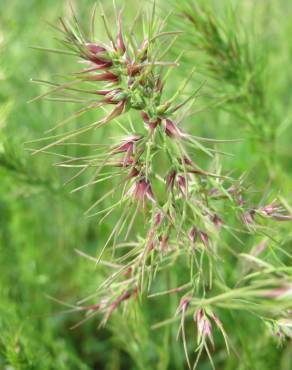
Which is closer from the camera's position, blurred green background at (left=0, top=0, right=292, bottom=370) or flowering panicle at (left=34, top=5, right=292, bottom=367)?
flowering panicle at (left=34, top=5, right=292, bottom=367)

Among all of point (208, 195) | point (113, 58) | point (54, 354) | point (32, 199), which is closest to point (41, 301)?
point (54, 354)

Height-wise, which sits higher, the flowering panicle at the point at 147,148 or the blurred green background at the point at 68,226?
the flowering panicle at the point at 147,148

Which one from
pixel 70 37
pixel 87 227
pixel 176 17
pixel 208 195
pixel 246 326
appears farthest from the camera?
pixel 87 227

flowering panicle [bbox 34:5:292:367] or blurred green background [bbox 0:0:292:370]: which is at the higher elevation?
flowering panicle [bbox 34:5:292:367]

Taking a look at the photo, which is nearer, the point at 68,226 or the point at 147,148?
the point at 147,148

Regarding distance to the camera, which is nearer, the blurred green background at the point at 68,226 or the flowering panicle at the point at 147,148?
the flowering panicle at the point at 147,148

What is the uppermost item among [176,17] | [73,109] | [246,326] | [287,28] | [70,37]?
[70,37]

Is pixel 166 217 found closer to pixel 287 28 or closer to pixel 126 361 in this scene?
pixel 126 361

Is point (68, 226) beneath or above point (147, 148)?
beneath
